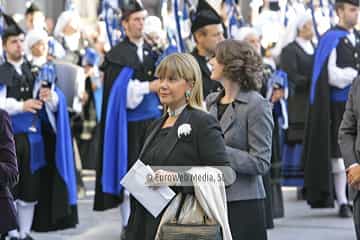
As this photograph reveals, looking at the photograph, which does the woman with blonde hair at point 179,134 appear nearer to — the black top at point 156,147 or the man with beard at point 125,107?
the black top at point 156,147

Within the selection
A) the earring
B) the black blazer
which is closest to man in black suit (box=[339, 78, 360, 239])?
the black blazer

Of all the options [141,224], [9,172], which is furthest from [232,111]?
[9,172]

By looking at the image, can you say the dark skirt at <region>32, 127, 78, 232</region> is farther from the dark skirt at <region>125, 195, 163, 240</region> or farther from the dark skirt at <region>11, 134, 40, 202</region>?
the dark skirt at <region>125, 195, 163, 240</region>

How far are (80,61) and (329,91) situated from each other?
127 inches

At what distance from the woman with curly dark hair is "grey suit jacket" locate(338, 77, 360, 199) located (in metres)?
0.47

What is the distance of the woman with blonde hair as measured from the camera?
195 inches

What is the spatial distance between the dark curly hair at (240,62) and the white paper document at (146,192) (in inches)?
40.8

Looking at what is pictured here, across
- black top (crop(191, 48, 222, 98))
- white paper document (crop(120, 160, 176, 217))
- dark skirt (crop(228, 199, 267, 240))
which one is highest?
black top (crop(191, 48, 222, 98))

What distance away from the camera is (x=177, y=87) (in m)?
5.06

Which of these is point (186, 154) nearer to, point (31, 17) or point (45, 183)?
point (45, 183)

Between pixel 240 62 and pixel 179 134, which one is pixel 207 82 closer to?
pixel 240 62

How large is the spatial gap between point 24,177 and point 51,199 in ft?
1.46

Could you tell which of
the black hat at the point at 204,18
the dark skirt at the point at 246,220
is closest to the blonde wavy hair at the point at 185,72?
the dark skirt at the point at 246,220

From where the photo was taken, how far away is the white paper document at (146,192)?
16.1 feet
